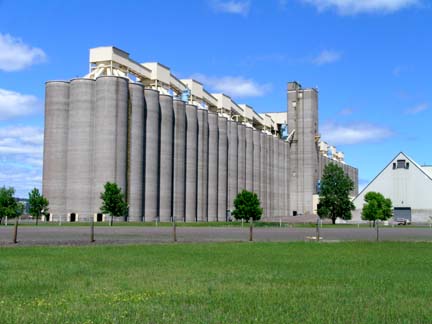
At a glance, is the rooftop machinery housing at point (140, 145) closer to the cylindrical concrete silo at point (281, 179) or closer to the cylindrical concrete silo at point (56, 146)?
the cylindrical concrete silo at point (56, 146)

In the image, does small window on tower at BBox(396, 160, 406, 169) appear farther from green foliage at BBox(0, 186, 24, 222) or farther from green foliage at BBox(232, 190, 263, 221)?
green foliage at BBox(0, 186, 24, 222)

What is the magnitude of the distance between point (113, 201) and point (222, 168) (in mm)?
40350

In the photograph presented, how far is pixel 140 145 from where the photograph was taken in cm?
9431

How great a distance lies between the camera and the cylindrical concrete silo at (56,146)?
9181cm

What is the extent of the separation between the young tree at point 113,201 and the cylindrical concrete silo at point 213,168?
32539mm

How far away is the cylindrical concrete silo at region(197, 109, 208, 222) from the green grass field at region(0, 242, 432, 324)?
298 ft

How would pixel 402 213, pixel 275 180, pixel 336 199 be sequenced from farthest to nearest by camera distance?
pixel 275 180 → pixel 336 199 → pixel 402 213

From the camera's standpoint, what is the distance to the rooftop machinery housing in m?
90.8

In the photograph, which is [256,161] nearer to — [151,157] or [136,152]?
[151,157]

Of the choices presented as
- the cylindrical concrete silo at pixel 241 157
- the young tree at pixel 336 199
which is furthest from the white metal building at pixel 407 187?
the cylindrical concrete silo at pixel 241 157

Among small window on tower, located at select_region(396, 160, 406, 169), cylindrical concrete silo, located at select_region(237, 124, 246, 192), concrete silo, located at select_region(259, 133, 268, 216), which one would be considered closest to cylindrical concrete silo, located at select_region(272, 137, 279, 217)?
concrete silo, located at select_region(259, 133, 268, 216)

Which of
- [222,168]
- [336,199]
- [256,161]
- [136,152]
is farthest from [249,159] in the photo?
[136,152]

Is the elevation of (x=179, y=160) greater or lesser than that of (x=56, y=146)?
lesser

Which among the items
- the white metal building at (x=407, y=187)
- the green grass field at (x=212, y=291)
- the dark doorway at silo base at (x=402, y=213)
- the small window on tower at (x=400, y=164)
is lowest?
the green grass field at (x=212, y=291)
